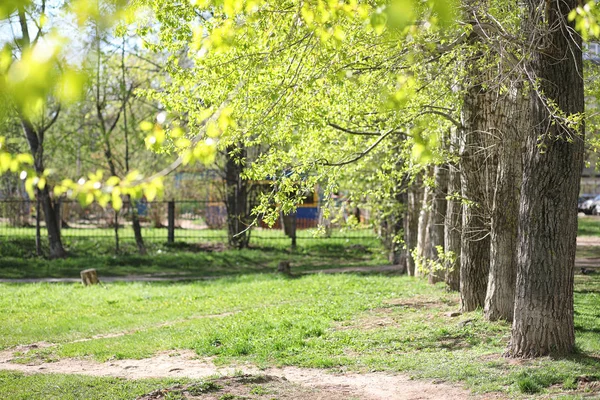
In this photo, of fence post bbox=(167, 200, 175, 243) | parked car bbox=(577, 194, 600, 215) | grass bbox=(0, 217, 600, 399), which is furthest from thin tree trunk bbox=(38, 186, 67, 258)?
parked car bbox=(577, 194, 600, 215)

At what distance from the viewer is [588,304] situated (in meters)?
12.7

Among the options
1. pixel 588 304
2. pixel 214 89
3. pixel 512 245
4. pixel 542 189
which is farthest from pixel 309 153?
pixel 588 304

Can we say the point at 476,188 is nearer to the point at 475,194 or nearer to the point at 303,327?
the point at 475,194

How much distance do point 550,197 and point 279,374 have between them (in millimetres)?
3799

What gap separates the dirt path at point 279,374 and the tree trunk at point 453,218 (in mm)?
3956

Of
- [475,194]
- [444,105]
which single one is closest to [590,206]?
[444,105]

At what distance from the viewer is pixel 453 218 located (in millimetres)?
13062

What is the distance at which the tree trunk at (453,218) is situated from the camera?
12.1m

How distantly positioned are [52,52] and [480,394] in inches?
230

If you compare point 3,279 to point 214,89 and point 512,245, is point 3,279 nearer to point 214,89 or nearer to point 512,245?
point 214,89

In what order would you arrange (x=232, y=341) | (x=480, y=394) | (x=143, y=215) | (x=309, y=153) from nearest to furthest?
(x=480, y=394) → (x=232, y=341) → (x=309, y=153) → (x=143, y=215)

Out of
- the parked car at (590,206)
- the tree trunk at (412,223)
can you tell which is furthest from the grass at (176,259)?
the parked car at (590,206)

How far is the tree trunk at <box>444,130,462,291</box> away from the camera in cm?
1211

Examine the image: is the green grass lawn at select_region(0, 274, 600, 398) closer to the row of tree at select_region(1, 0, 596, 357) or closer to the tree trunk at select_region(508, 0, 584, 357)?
the tree trunk at select_region(508, 0, 584, 357)
